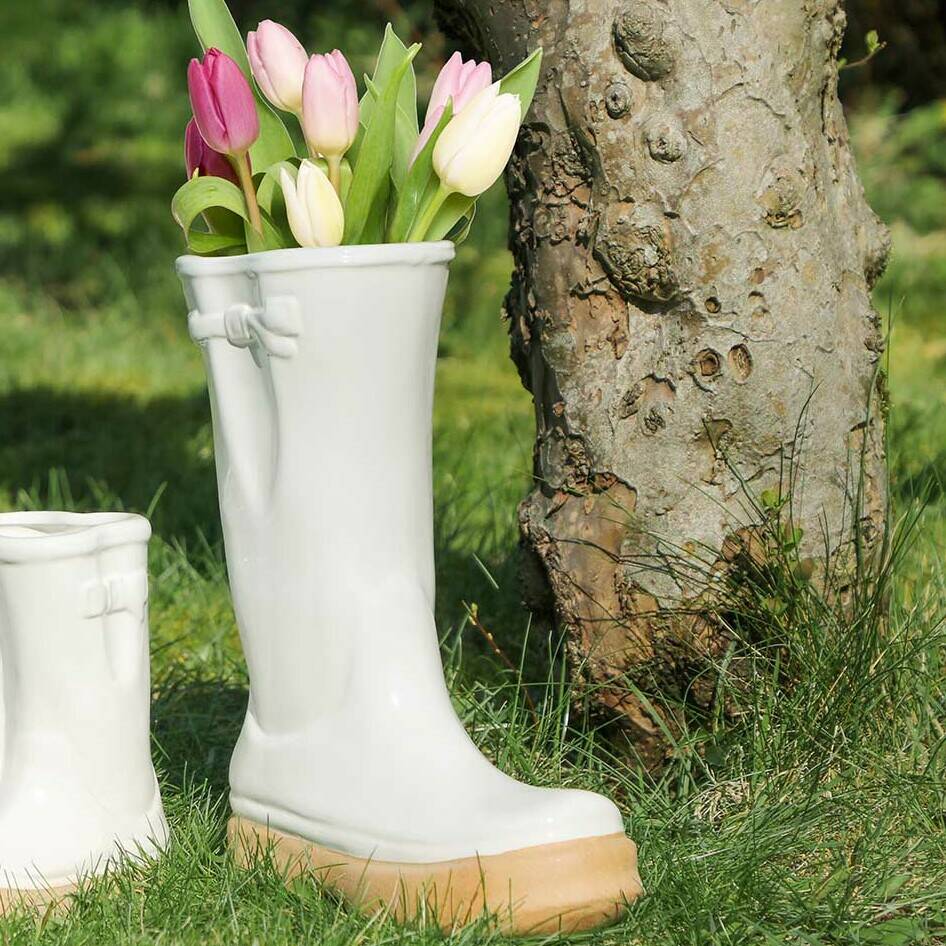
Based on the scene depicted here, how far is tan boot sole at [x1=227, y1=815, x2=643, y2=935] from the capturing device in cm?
138

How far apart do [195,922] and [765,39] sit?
123 cm

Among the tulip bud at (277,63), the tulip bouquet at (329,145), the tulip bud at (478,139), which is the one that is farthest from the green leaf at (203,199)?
the tulip bud at (478,139)

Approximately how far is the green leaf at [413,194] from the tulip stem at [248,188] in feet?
0.48

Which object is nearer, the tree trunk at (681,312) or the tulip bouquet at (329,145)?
the tulip bouquet at (329,145)

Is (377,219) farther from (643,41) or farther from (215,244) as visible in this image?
(643,41)

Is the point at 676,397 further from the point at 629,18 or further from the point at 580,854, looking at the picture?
the point at 580,854

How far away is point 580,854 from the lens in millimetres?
1385

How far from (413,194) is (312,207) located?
5.2 inches

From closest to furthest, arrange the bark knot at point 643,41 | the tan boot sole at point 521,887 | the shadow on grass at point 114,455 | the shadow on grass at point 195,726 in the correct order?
1. the tan boot sole at point 521,887
2. the bark knot at point 643,41
3. the shadow on grass at point 195,726
4. the shadow on grass at point 114,455

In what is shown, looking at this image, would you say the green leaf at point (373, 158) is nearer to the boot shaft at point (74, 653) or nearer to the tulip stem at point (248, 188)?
the tulip stem at point (248, 188)

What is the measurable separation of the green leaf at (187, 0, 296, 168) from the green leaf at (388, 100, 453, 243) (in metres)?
0.18

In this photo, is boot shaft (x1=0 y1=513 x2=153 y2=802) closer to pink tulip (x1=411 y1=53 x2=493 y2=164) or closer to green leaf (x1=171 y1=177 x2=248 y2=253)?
green leaf (x1=171 y1=177 x2=248 y2=253)

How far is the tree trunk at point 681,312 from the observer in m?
1.76

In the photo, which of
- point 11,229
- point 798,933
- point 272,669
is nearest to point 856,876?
point 798,933
